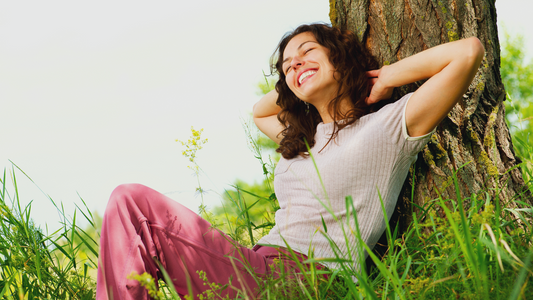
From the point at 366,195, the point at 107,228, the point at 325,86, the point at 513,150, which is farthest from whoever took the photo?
the point at 513,150

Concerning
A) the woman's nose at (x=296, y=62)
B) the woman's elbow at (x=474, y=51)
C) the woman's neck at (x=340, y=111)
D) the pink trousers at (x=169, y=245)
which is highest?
the woman's nose at (x=296, y=62)

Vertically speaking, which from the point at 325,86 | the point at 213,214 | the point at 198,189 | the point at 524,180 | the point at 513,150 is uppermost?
the point at 325,86

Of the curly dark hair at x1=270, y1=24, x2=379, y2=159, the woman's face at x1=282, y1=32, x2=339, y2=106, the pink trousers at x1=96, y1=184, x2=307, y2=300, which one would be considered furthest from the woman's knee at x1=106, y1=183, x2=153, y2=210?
the woman's face at x1=282, y1=32, x2=339, y2=106

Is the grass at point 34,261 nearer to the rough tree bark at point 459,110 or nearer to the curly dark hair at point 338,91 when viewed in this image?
the curly dark hair at point 338,91

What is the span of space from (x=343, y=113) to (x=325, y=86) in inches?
7.3

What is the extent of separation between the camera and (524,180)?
2139mm

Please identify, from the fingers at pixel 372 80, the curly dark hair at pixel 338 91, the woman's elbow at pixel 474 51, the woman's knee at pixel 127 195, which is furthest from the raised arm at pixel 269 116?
the woman's elbow at pixel 474 51

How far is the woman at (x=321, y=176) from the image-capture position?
165cm

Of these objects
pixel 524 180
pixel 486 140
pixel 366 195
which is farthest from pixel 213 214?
pixel 524 180

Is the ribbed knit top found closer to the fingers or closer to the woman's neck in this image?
the woman's neck

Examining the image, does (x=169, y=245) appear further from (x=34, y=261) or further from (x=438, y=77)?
(x=438, y=77)

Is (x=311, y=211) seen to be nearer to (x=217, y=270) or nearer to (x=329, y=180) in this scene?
(x=329, y=180)

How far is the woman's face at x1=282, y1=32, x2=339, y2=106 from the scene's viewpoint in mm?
2096

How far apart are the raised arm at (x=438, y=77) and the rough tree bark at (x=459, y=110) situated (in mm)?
321
